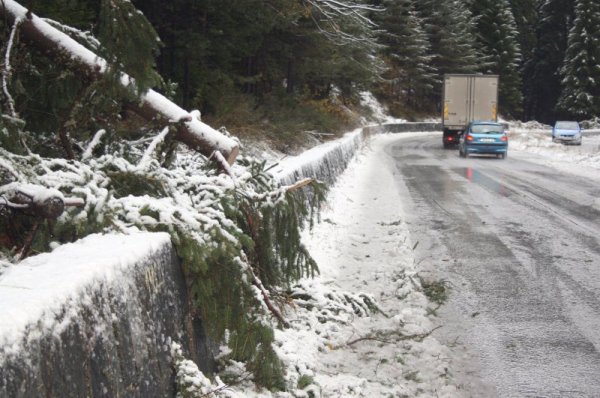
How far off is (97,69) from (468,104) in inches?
1234

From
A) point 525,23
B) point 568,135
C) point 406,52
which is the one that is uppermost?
point 525,23

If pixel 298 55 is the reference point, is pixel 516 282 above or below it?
below

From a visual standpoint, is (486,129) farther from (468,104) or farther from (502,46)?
(502,46)

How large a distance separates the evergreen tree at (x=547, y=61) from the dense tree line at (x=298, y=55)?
186mm

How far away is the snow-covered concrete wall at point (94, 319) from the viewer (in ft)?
5.21

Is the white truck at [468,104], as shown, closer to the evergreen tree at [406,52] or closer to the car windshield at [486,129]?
the car windshield at [486,129]

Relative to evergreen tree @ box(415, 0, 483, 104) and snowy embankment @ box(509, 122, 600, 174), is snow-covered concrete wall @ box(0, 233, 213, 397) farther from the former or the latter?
evergreen tree @ box(415, 0, 483, 104)

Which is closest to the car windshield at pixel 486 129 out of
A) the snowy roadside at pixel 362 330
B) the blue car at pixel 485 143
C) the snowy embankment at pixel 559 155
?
the blue car at pixel 485 143

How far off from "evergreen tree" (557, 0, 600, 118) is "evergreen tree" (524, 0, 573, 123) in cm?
639

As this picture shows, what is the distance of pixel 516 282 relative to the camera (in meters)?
6.26

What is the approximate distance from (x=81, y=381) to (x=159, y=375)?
2.32ft

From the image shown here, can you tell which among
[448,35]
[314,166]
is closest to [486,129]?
[314,166]

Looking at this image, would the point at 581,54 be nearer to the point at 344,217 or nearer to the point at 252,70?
the point at 252,70

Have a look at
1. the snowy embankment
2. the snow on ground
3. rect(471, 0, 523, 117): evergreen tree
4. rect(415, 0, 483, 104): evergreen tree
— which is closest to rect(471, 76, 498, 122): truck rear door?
the snowy embankment
